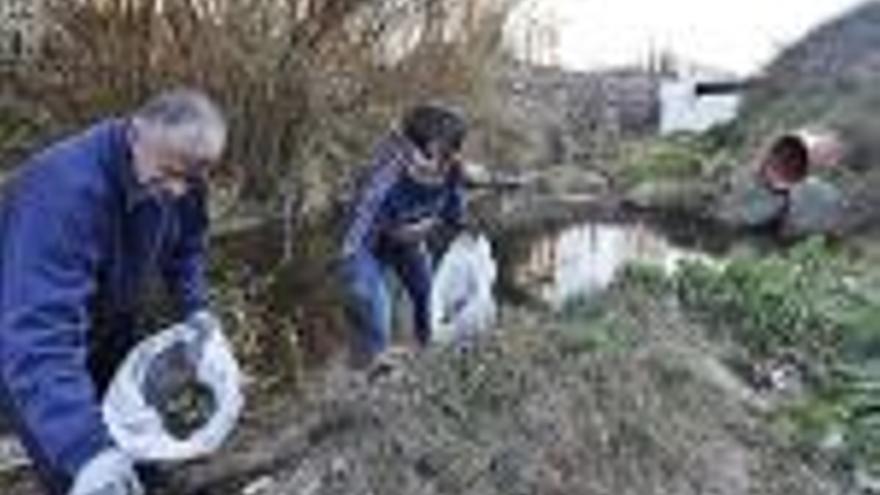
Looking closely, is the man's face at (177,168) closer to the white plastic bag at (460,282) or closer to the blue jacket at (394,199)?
the white plastic bag at (460,282)

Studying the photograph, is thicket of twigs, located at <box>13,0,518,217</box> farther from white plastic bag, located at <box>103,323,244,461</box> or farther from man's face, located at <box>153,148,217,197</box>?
man's face, located at <box>153,148,217,197</box>

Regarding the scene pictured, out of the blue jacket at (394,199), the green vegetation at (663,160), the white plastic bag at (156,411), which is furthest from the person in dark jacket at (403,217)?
the green vegetation at (663,160)

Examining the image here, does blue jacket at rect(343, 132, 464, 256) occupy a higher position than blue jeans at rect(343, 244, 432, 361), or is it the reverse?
blue jacket at rect(343, 132, 464, 256)

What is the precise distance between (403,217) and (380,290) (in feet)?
1.02

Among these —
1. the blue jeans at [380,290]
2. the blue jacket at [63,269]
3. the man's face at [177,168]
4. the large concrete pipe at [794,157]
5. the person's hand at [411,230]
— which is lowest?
the large concrete pipe at [794,157]

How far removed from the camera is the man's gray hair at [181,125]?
20.8 ft

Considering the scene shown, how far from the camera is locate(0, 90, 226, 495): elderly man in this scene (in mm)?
6230

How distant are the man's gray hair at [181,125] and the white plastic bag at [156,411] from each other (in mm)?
833

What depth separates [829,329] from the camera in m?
9.48

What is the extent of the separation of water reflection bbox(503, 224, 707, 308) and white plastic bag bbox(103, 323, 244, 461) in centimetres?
444

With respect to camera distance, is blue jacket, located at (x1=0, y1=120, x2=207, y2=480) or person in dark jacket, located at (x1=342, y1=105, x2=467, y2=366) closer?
blue jacket, located at (x1=0, y1=120, x2=207, y2=480)

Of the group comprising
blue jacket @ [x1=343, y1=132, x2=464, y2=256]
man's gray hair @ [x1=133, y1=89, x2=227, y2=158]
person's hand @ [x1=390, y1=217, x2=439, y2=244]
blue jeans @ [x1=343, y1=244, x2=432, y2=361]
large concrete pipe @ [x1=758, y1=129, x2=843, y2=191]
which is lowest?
large concrete pipe @ [x1=758, y1=129, x2=843, y2=191]

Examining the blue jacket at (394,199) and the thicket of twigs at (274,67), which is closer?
the blue jacket at (394,199)

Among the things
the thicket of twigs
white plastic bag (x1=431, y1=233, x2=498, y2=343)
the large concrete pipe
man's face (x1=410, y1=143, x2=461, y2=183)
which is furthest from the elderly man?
the large concrete pipe
